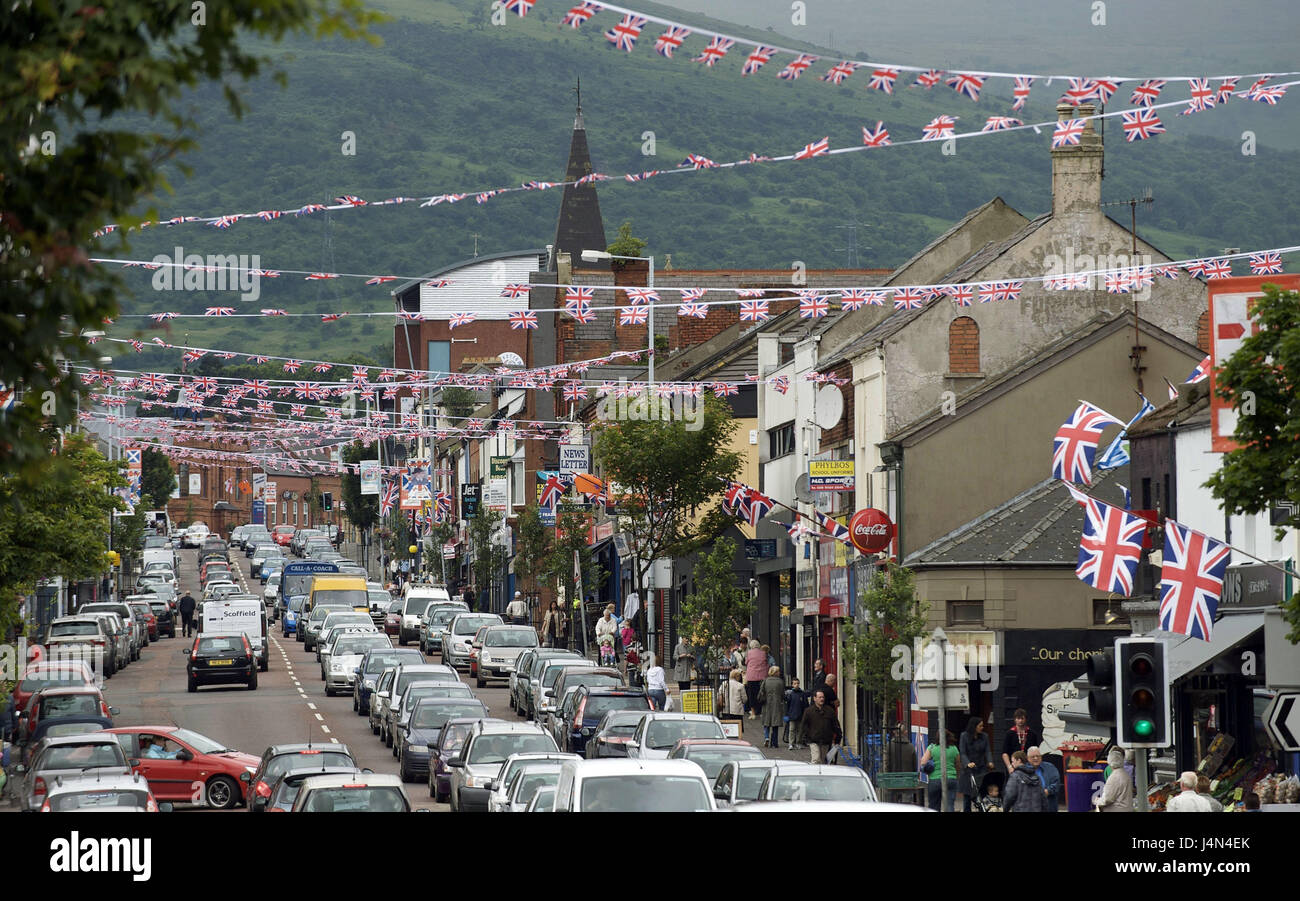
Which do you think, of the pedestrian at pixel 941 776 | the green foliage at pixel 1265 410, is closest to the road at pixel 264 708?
the pedestrian at pixel 941 776

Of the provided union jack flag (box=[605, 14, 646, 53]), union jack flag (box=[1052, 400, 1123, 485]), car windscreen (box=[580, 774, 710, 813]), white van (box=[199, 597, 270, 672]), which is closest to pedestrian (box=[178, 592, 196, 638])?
white van (box=[199, 597, 270, 672])

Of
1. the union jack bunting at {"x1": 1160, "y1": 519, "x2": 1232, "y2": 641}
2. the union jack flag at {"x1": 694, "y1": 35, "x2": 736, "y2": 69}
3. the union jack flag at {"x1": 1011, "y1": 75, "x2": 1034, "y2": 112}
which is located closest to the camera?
the union jack flag at {"x1": 694, "y1": 35, "x2": 736, "y2": 69}

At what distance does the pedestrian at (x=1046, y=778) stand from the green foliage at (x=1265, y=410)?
16.8ft

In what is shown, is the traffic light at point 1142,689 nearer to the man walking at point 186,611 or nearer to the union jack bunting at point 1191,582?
the union jack bunting at point 1191,582

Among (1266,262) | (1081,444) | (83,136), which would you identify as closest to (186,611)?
(1081,444)

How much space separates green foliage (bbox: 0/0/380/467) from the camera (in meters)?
7.47

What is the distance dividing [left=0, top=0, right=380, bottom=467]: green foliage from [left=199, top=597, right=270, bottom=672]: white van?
49.0 metres

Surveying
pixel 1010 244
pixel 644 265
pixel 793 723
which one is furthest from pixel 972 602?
pixel 644 265

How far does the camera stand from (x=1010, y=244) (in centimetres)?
4134

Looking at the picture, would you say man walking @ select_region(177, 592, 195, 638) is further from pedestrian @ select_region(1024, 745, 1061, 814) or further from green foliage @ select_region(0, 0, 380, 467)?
green foliage @ select_region(0, 0, 380, 467)

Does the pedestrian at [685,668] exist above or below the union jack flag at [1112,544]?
below

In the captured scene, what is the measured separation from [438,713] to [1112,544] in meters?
12.2

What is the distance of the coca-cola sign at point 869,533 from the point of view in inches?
1489
